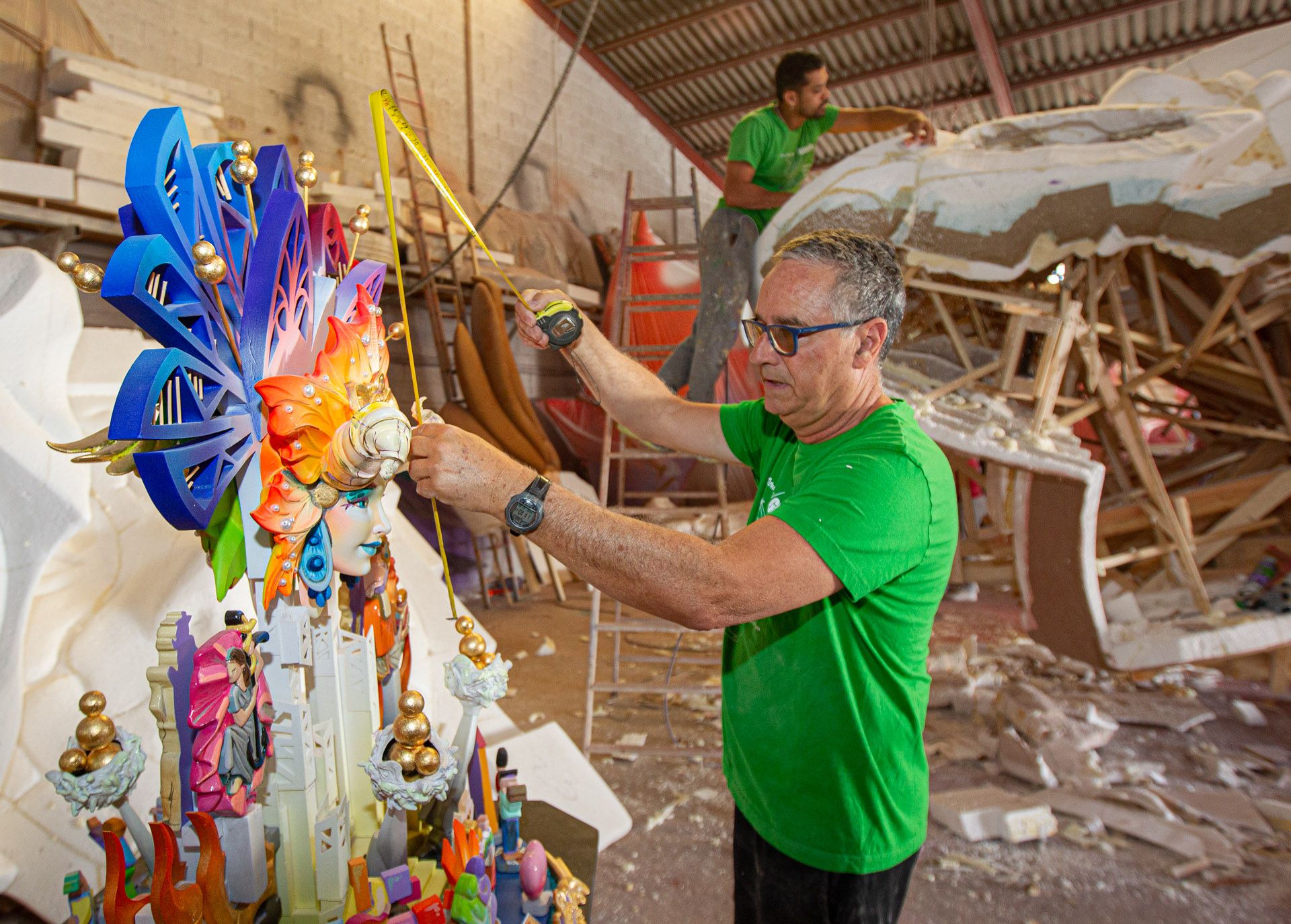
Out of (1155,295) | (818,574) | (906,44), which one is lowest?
(818,574)

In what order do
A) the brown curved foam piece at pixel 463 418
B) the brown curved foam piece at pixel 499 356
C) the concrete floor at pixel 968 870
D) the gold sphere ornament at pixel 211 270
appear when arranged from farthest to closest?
the brown curved foam piece at pixel 499 356 → the brown curved foam piece at pixel 463 418 → the concrete floor at pixel 968 870 → the gold sphere ornament at pixel 211 270

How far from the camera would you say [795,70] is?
3.82 meters

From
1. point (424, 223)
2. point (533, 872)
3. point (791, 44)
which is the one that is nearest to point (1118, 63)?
point (791, 44)

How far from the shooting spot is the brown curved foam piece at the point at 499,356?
6020mm

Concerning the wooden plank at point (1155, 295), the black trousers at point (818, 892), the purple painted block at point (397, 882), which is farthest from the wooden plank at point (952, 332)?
the purple painted block at point (397, 882)

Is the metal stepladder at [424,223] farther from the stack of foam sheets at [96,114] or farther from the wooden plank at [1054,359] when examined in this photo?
the wooden plank at [1054,359]

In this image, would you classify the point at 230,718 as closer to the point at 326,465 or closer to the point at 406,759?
the point at 406,759

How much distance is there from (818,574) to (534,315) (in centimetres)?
99

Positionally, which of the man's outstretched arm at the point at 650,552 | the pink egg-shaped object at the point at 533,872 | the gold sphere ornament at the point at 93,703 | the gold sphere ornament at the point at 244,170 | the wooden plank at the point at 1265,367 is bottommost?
the pink egg-shaped object at the point at 533,872

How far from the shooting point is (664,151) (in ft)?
33.9

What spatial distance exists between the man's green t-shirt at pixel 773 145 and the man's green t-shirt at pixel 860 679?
2776mm

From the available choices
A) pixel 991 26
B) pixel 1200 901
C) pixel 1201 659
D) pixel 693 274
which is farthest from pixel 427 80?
pixel 1200 901

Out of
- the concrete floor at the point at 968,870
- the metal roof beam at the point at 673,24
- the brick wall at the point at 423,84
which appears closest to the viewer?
A: the concrete floor at the point at 968,870

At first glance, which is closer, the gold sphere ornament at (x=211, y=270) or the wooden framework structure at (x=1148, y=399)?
the gold sphere ornament at (x=211, y=270)
